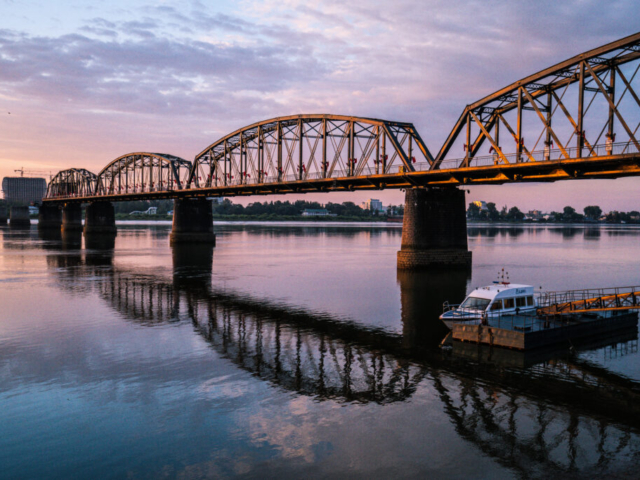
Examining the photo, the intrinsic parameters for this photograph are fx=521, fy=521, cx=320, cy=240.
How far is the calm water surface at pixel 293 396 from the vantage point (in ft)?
45.7

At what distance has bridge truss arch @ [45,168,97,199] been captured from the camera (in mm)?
162250

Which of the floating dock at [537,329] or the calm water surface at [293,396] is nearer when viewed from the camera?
the calm water surface at [293,396]

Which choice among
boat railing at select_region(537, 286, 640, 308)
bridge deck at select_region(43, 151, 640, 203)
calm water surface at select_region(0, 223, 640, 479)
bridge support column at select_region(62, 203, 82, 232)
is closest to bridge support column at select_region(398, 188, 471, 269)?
bridge deck at select_region(43, 151, 640, 203)

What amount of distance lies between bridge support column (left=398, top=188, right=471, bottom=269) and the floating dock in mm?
27482

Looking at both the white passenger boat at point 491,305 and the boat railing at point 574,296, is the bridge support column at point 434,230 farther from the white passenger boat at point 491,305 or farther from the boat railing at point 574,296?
the white passenger boat at point 491,305

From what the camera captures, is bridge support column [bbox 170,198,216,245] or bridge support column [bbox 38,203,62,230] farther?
bridge support column [bbox 38,203,62,230]

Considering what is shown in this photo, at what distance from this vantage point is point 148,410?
56.0 feet

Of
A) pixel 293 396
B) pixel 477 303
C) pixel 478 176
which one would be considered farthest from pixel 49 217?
pixel 293 396

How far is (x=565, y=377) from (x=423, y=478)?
408 inches

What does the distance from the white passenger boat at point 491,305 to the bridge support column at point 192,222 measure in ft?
248

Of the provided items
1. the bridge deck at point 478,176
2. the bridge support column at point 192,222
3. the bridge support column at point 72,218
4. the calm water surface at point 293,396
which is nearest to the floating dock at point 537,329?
the calm water surface at point 293,396

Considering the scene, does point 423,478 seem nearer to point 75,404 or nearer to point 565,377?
point 565,377

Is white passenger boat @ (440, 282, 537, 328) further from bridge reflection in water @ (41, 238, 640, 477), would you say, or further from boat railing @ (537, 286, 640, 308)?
boat railing @ (537, 286, 640, 308)

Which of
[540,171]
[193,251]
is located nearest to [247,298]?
[540,171]
